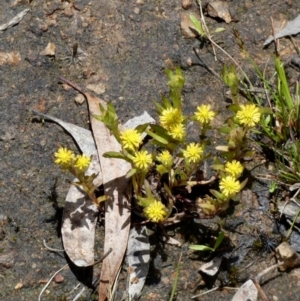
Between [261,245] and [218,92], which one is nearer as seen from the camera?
[261,245]

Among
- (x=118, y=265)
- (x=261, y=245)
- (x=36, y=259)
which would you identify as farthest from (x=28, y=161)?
Answer: (x=261, y=245)

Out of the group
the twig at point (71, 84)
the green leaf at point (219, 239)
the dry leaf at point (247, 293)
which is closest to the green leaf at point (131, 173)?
the green leaf at point (219, 239)

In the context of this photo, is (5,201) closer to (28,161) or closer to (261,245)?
(28,161)

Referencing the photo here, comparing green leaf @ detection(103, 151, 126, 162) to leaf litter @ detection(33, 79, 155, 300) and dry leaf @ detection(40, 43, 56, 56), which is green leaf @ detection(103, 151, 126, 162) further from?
dry leaf @ detection(40, 43, 56, 56)

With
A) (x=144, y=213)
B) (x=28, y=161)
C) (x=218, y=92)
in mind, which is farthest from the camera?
(x=218, y=92)

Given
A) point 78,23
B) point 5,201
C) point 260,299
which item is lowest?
point 260,299

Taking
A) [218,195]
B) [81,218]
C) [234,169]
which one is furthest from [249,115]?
[81,218]

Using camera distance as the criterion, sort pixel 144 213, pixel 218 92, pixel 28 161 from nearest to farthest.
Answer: pixel 144 213 < pixel 28 161 < pixel 218 92
